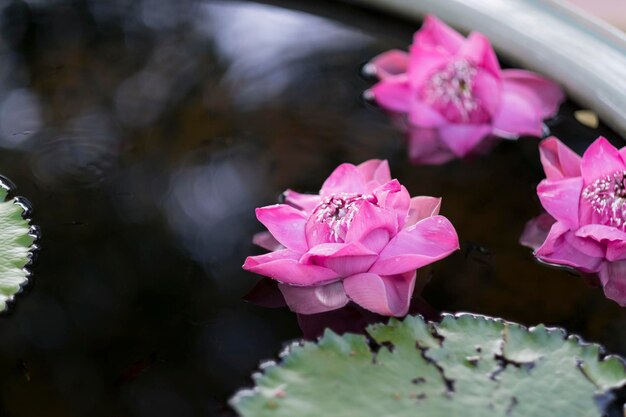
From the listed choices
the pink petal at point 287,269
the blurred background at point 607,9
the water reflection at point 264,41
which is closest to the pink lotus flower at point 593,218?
the pink petal at point 287,269

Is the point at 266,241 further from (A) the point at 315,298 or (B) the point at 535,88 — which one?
(B) the point at 535,88

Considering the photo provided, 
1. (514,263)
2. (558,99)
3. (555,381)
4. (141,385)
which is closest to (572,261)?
(514,263)

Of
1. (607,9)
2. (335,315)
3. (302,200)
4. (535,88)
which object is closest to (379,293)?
(335,315)

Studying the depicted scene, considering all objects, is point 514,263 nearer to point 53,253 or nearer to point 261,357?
point 261,357

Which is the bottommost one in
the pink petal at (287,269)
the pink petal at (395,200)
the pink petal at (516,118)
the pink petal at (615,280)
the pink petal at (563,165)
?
the pink petal at (287,269)

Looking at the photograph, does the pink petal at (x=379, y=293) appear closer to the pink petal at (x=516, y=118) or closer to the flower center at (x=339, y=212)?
the flower center at (x=339, y=212)
